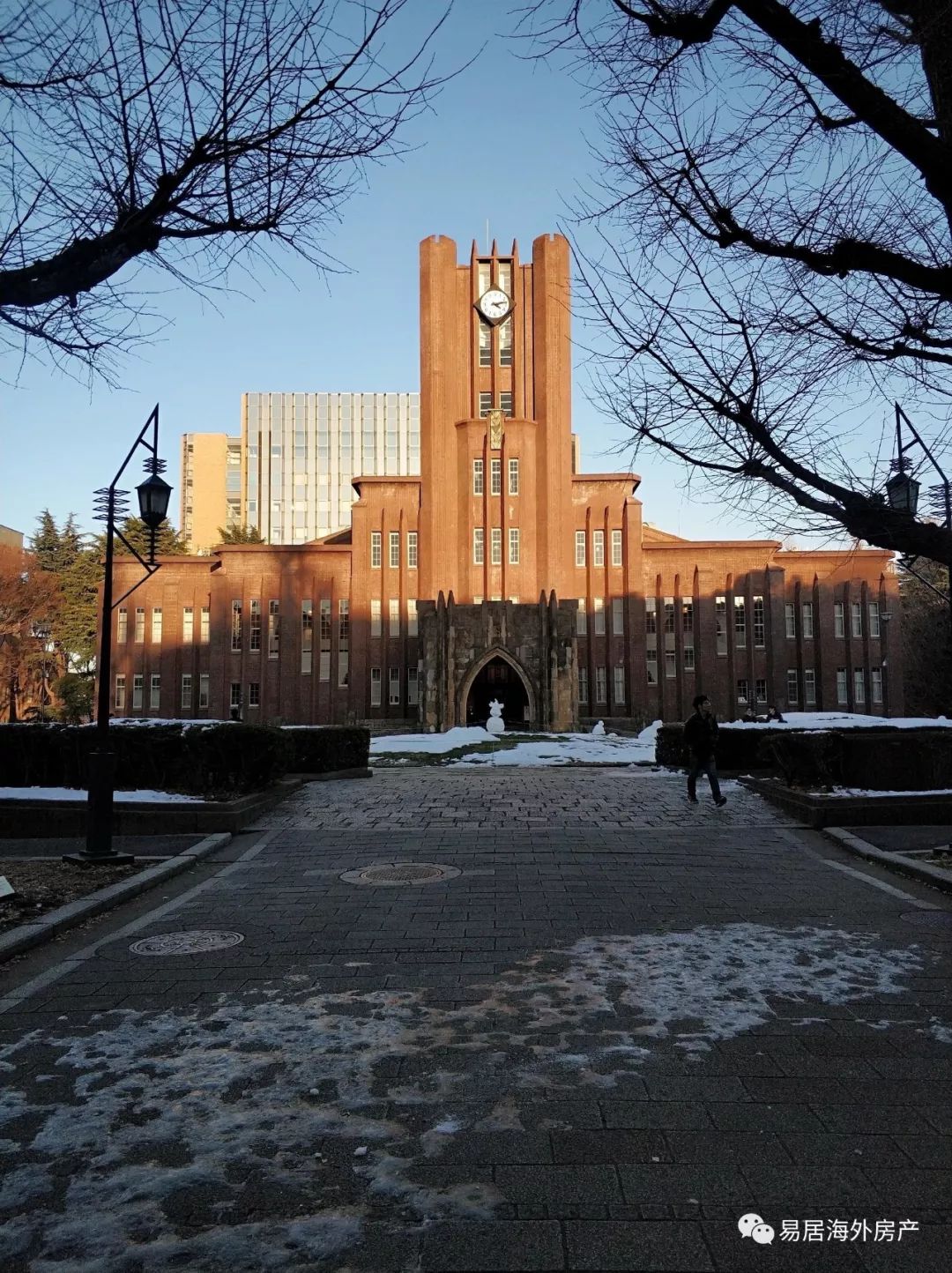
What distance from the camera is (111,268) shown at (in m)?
5.88

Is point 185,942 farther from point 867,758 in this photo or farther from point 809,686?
point 809,686

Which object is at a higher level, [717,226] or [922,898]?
[717,226]

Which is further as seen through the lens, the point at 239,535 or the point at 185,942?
the point at 239,535

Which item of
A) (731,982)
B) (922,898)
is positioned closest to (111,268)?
(731,982)

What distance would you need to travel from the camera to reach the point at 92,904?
762cm

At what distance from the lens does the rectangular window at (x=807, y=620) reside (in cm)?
5762

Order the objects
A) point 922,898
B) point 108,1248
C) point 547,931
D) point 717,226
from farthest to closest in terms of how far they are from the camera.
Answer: point 922,898 < point 717,226 < point 547,931 < point 108,1248

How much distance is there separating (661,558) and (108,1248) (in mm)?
56453

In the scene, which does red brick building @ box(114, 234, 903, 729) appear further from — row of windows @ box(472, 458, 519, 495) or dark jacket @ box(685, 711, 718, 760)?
dark jacket @ box(685, 711, 718, 760)

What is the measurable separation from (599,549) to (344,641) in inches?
642

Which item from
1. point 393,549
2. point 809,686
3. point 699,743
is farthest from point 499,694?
point 699,743

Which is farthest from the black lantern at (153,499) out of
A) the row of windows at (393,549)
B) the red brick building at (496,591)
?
the row of windows at (393,549)

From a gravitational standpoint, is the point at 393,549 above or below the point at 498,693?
above

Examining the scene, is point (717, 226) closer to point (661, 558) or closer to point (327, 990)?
point (327, 990)
